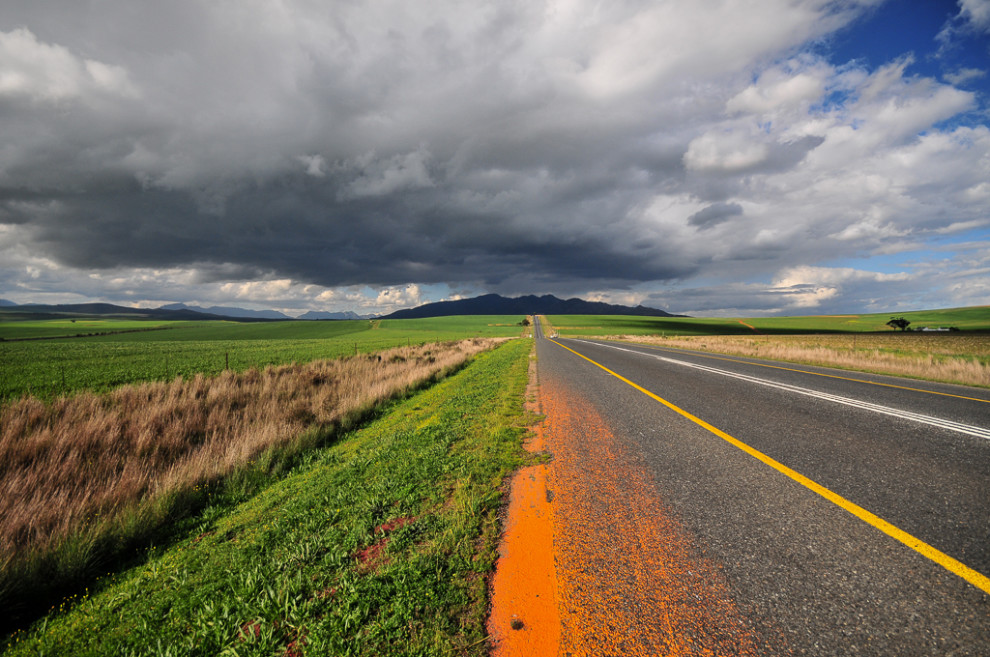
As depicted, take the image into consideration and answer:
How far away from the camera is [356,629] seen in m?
2.32

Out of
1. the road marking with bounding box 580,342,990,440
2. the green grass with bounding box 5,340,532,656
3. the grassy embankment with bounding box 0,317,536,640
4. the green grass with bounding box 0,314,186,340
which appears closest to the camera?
the green grass with bounding box 5,340,532,656

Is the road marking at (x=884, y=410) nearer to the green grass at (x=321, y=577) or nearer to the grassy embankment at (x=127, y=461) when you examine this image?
the green grass at (x=321, y=577)

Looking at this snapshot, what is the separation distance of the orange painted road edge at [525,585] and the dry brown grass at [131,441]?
475 centimetres

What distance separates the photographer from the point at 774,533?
3.01 m

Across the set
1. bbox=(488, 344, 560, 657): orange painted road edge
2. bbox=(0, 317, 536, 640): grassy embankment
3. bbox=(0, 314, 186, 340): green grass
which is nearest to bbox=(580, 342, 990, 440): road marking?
bbox=(488, 344, 560, 657): orange painted road edge

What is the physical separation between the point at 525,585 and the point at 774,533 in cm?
209

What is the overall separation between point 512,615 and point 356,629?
976mm

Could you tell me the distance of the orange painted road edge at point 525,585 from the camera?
2129 millimetres

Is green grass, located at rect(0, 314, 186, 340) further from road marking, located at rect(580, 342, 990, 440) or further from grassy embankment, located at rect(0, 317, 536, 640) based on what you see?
road marking, located at rect(580, 342, 990, 440)

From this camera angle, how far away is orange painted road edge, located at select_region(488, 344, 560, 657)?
213 centimetres

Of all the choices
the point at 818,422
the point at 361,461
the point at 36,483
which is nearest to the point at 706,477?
the point at 818,422

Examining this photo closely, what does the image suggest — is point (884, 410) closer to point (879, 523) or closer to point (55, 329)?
point (879, 523)

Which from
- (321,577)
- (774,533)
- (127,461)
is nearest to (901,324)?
(774,533)

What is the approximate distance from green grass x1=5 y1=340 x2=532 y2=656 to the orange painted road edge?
11 cm
